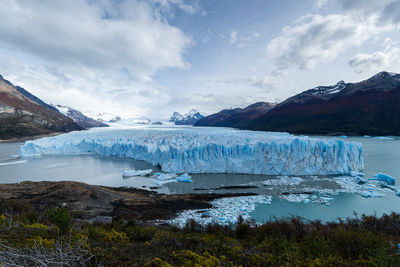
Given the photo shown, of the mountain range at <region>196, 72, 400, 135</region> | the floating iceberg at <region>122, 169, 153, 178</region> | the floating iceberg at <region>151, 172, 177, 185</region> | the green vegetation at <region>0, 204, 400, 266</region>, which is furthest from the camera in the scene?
the mountain range at <region>196, 72, 400, 135</region>

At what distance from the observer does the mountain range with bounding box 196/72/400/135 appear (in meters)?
45.3

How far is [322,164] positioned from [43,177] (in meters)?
22.6

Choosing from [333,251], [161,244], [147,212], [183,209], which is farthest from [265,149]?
[161,244]

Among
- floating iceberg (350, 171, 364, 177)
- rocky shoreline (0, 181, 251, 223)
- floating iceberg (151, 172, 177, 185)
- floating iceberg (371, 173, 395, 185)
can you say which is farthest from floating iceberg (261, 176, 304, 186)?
floating iceberg (151, 172, 177, 185)

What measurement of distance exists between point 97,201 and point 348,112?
215ft

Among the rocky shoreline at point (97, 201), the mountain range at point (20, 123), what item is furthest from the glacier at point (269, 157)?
the mountain range at point (20, 123)

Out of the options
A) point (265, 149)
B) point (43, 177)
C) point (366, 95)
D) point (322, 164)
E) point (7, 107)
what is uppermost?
point (366, 95)

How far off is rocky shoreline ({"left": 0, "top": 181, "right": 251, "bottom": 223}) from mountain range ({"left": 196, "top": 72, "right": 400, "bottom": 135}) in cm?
4774

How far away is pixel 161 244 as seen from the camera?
317 centimetres

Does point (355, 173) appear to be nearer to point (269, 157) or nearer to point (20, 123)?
point (269, 157)

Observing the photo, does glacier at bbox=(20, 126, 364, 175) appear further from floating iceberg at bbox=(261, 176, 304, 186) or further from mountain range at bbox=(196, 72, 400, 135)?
A: mountain range at bbox=(196, 72, 400, 135)

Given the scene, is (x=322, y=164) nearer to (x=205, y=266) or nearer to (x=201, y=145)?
(x=201, y=145)

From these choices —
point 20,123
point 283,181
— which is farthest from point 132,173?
point 20,123

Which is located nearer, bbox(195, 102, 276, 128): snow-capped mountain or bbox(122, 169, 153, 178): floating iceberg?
bbox(122, 169, 153, 178): floating iceberg
